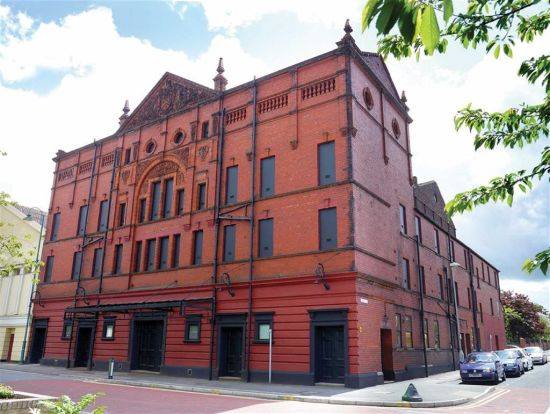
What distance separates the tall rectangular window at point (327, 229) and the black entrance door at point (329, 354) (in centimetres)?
377

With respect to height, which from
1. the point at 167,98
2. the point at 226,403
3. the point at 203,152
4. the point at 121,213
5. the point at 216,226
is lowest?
the point at 226,403

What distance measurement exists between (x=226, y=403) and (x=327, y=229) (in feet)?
30.6

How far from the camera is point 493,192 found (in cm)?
490

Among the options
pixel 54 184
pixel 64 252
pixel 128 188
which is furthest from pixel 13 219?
pixel 128 188

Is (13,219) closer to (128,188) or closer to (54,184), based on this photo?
(54,184)

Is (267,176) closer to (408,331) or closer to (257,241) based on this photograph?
(257,241)

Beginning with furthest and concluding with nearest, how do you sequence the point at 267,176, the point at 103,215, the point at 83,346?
the point at 103,215
the point at 83,346
the point at 267,176

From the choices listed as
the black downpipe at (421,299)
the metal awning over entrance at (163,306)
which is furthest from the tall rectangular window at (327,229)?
the black downpipe at (421,299)

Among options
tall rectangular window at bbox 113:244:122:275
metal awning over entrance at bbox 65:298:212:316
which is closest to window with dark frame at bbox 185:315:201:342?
metal awning over entrance at bbox 65:298:212:316

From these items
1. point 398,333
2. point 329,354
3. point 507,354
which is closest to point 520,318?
point 507,354

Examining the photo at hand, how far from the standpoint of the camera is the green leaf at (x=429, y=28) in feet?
7.70

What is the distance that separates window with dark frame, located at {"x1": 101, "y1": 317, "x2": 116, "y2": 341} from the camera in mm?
28109

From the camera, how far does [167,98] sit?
30.8m

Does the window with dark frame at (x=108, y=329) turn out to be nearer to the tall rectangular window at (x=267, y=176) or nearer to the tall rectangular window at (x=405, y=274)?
the tall rectangular window at (x=267, y=176)
